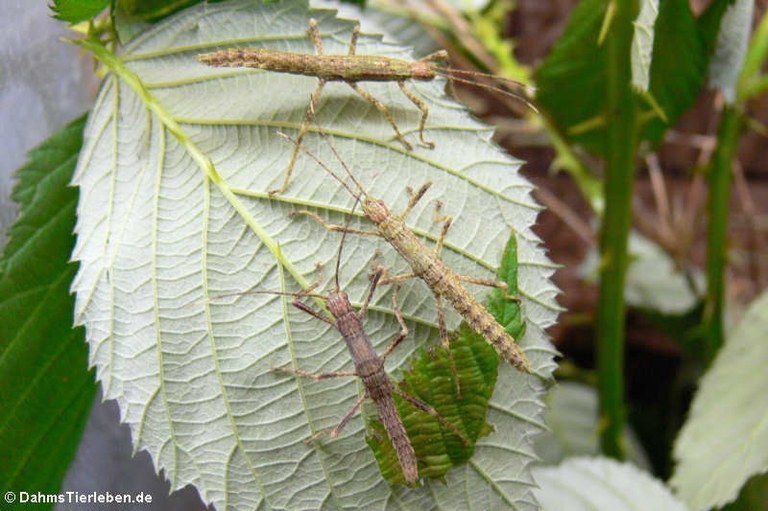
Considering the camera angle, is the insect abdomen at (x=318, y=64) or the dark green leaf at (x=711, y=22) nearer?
the insect abdomen at (x=318, y=64)

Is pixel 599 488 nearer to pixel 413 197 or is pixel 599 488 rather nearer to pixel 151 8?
pixel 413 197

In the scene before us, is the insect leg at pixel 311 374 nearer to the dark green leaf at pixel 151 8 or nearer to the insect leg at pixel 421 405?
the insect leg at pixel 421 405

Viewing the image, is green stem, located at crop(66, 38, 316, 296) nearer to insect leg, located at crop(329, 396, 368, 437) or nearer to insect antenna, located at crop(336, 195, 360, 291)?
insect antenna, located at crop(336, 195, 360, 291)

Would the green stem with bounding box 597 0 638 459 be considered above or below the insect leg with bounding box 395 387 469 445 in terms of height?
above

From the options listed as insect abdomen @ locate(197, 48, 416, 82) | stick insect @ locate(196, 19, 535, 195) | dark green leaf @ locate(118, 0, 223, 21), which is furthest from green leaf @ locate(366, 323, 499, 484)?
dark green leaf @ locate(118, 0, 223, 21)

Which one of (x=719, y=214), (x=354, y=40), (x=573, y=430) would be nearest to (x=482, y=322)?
(x=354, y=40)

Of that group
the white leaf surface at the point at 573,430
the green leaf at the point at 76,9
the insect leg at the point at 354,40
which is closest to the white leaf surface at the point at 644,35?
the insect leg at the point at 354,40

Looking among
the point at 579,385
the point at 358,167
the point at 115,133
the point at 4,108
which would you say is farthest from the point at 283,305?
the point at 579,385

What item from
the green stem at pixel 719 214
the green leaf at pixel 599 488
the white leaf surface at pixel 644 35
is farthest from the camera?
the green stem at pixel 719 214
